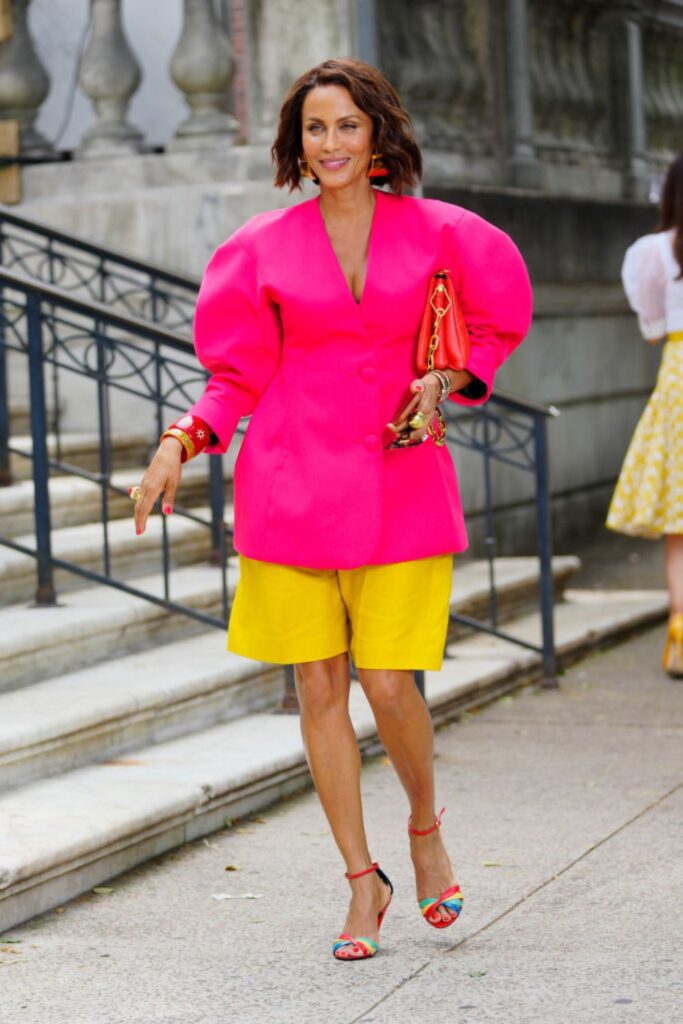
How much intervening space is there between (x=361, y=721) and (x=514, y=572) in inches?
113

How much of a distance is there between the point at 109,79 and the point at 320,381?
5572 millimetres

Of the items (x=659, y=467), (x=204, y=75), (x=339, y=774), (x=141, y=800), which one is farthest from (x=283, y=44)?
(x=339, y=774)

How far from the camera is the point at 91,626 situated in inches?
267

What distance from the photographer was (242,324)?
4.53 m

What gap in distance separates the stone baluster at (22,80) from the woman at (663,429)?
3.17 metres

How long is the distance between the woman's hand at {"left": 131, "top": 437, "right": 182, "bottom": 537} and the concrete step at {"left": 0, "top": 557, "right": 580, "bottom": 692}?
2072mm

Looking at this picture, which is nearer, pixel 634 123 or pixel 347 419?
pixel 347 419

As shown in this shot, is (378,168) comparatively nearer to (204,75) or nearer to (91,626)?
(91,626)

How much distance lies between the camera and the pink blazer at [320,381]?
4.51 m

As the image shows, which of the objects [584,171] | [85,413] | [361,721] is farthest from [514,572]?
[584,171]

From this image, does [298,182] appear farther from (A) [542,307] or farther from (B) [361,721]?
(A) [542,307]

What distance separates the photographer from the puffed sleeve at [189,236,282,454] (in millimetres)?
4516

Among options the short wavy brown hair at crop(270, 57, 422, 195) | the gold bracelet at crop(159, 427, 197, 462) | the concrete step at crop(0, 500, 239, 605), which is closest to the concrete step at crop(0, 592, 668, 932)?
the concrete step at crop(0, 500, 239, 605)

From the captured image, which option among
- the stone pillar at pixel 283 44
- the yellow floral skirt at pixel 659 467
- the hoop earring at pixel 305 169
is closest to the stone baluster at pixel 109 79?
the stone pillar at pixel 283 44
